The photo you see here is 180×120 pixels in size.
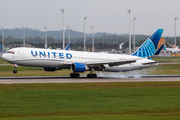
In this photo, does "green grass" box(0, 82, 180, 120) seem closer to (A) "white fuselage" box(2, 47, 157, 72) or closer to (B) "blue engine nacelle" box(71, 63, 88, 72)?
(B) "blue engine nacelle" box(71, 63, 88, 72)

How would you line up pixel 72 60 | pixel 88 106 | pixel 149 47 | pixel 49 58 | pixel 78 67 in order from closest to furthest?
1. pixel 88 106
2. pixel 78 67
3. pixel 49 58
4. pixel 72 60
5. pixel 149 47

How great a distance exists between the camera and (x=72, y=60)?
128ft

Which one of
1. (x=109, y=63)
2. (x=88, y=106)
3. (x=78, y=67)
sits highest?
(x=109, y=63)

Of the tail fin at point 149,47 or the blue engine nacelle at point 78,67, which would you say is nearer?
the blue engine nacelle at point 78,67

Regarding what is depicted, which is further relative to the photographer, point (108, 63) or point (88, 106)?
point (108, 63)

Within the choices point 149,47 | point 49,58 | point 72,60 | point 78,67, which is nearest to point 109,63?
point 78,67

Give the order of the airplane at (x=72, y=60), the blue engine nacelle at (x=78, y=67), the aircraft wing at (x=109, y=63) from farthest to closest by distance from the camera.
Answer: the aircraft wing at (x=109, y=63) → the blue engine nacelle at (x=78, y=67) → the airplane at (x=72, y=60)

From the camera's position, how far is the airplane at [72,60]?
36844 mm

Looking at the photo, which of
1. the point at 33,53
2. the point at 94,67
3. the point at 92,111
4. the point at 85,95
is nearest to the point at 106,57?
the point at 94,67

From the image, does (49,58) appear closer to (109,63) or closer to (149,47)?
(109,63)

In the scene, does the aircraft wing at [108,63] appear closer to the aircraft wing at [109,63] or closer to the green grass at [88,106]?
the aircraft wing at [109,63]

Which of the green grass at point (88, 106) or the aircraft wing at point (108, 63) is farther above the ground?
the aircraft wing at point (108, 63)

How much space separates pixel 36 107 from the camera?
56.1 feet

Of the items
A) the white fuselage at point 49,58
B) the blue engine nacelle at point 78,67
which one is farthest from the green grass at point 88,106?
the white fuselage at point 49,58
